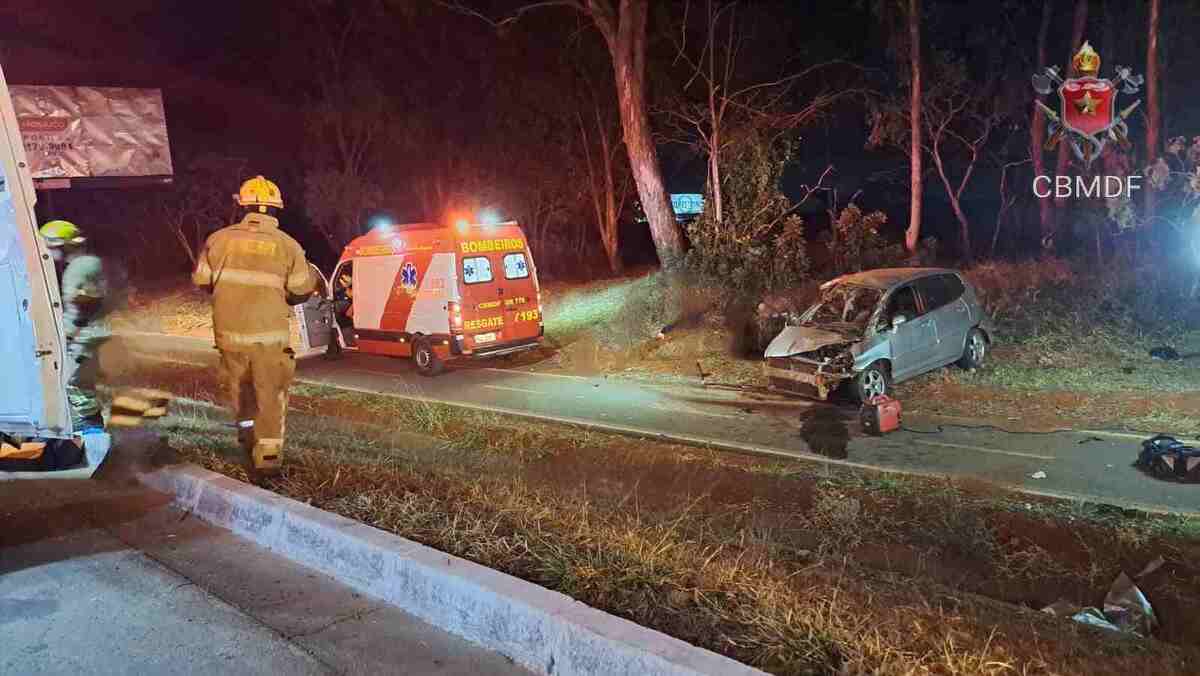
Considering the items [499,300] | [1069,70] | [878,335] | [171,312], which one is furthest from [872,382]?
[171,312]

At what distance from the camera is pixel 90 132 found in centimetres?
1477

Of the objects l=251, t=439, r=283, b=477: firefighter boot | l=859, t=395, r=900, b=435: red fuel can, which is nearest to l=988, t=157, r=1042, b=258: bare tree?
l=859, t=395, r=900, b=435: red fuel can

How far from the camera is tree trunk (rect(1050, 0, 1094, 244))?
57.5 ft

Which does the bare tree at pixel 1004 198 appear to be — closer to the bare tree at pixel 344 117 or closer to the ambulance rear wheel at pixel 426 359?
the ambulance rear wheel at pixel 426 359

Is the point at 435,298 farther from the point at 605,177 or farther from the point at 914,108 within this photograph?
the point at 605,177

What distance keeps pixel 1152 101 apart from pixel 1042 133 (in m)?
4.32

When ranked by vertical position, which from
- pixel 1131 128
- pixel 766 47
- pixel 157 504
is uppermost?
pixel 766 47

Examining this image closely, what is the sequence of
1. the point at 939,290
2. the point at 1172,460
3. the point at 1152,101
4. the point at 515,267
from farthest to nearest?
the point at 1152,101 < the point at 515,267 < the point at 939,290 < the point at 1172,460

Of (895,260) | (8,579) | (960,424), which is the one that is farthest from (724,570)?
(895,260)

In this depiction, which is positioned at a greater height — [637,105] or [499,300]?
[637,105]

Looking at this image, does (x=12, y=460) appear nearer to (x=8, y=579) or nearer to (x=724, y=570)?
(x=8, y=579)

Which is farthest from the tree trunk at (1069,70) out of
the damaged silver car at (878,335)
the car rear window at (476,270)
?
the car rear window at (476,270)

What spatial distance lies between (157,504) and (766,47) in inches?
605

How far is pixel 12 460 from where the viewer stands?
6254 millimetres
